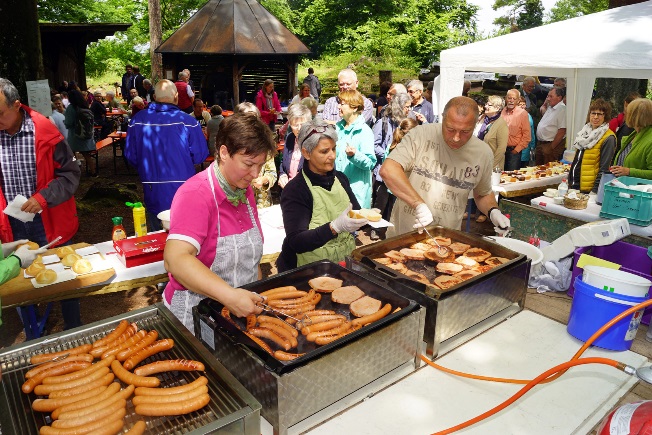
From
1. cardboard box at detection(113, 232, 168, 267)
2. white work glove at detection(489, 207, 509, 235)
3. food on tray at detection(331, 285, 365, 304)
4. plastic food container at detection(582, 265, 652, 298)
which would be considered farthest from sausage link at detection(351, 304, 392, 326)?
cardboard box at detection(113, 232, 168, 267)

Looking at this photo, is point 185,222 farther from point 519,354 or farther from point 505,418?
point 519,354

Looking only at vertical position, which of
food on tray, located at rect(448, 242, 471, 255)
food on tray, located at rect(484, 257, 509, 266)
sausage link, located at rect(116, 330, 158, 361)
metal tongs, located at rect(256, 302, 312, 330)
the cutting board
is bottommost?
the cutting board

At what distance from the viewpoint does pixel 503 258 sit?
2.90m

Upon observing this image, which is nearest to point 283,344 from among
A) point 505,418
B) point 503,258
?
point 505,418

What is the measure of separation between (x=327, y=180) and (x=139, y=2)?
31.4 metres

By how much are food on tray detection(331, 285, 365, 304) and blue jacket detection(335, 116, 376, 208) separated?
10.9 feet

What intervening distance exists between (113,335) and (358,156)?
3.95 metres

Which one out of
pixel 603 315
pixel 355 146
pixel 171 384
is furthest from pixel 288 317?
pixel 355 146

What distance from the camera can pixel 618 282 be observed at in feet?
7.74

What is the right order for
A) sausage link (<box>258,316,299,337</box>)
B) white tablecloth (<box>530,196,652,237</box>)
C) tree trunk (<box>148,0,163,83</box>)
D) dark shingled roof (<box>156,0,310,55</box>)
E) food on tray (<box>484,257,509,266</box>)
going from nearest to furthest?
1. sausage link (<box>258,316,299,337</box>)
2. food on tray (<box>484,257,509,266</box>)
3. white tablecloth (<box>530,196,652,237</box>)
4. dark shingled roof (<box>156,0,310,55</box>)
5. tree trunk (<box>148,0,163,83</box>)

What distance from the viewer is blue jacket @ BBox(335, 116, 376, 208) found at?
5.60 meters

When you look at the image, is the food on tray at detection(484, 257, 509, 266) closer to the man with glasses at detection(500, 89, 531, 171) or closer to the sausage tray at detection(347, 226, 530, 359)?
the sausage tray at detection(347, 226, 530, 359)

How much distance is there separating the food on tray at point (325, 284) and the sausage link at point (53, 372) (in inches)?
44.5

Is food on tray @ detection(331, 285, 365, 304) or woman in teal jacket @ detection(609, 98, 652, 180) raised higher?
woman in teal jacket @ detection(609, 98, 652, 180)
